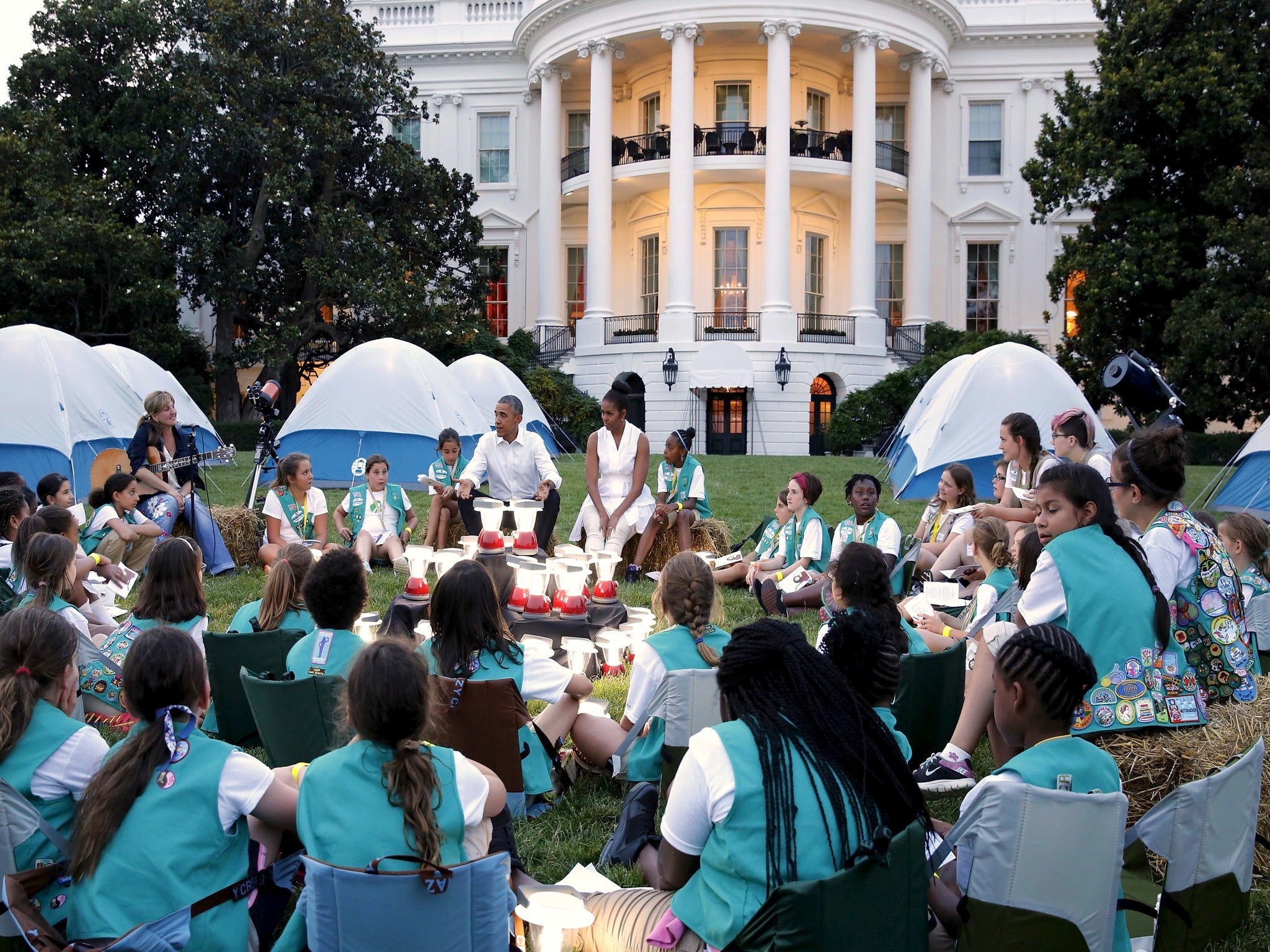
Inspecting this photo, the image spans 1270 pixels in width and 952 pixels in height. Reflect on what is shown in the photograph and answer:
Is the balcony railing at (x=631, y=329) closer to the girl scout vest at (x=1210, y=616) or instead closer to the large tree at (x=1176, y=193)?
the large tree at (x=1176, y=193)

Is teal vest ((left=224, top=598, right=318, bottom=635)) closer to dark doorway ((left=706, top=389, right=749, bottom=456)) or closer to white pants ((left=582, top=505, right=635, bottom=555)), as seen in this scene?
white pants ((left=582, top=505, right=635, bottom=555))

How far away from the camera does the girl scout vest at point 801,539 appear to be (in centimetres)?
758

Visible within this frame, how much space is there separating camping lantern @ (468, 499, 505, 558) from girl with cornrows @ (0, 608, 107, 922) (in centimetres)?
296

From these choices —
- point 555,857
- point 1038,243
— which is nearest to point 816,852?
point 555,857

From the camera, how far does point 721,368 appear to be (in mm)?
26547

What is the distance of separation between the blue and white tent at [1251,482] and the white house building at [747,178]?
14.8 m

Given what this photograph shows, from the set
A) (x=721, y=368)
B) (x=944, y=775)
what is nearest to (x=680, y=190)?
(x=721, y=368)

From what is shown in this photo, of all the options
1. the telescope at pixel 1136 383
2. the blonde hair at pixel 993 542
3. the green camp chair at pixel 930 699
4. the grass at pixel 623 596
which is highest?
the telescope at pixel 1136 383

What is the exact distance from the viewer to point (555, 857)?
11.7 ft

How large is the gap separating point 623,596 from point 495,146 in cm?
2729

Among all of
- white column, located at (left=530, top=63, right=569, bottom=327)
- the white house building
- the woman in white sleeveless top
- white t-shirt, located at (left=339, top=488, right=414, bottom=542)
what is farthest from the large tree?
white t-shirt, located at (left=339, top=488, right=414, bottom=542)

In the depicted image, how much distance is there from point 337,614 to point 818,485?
14.8 feet

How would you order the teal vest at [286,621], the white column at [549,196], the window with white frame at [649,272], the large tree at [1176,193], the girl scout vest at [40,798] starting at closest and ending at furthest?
the girl scout vest at [40,798], the teal vest at [286,621], the large tree at [1176,193], the white column at [549,196], the window with white frame at [649,272]

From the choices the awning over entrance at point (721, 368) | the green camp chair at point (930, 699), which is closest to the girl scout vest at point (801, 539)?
the green camp chair at point (930, 699)
